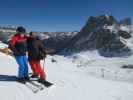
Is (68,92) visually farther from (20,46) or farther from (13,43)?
(13,43)

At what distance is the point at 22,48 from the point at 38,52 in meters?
0.74

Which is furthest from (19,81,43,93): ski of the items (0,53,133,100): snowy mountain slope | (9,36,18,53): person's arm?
(9,36,18,53): person's arm

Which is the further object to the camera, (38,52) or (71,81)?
(71,81)

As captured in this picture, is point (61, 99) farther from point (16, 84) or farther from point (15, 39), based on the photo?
point (15, 39)

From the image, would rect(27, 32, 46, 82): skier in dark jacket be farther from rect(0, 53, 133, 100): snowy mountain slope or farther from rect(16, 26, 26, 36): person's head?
rect(0, 53, 133, 100): snowy mountain slope

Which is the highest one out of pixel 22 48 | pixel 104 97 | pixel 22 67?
pixel 22 48

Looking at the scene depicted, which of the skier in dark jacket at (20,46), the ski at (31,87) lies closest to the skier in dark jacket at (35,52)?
the skier in dark jacket at (20,46)

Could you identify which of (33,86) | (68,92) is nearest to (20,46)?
(33,86)

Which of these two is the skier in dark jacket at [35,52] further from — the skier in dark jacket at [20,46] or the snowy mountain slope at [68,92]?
the snowy mountain slope at [68,92]

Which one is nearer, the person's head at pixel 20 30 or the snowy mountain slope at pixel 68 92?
the snowy mountain slope at pixel 68 92

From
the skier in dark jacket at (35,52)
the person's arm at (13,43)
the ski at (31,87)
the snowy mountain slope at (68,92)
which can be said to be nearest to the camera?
the snowy mountain slope at (68,92)

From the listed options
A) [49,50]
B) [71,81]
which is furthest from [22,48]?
[71,81]

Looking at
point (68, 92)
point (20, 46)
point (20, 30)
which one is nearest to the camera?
point (68, 92)

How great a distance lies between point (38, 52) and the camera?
12211mm
